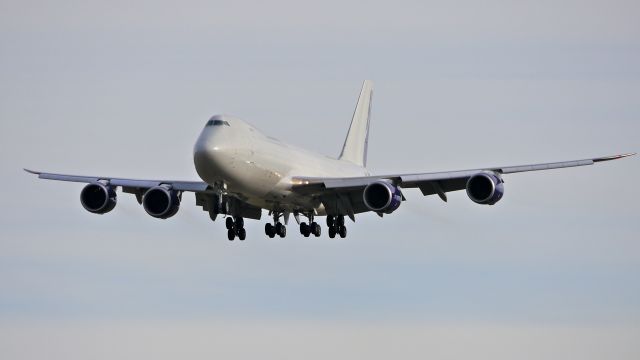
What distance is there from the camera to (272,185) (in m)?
70.6

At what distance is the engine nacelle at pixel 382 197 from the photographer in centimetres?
7138

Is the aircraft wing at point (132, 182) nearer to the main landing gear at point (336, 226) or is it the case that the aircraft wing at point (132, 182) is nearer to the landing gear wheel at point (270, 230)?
the landing gear wheel at point (270, 230)

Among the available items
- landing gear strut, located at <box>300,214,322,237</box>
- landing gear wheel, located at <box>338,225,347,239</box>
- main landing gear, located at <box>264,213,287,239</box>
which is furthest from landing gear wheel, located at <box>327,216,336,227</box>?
main landing gear, located at <box>264,213,287,239</box>

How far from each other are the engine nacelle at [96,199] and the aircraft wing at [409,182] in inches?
405

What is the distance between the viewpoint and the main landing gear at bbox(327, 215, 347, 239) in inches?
3068

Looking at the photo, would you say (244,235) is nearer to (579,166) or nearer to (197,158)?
(197,158)

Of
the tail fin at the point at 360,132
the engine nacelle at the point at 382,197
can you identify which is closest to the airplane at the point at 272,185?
the engine nacelle at the point at 382,197

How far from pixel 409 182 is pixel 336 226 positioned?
6836 mm

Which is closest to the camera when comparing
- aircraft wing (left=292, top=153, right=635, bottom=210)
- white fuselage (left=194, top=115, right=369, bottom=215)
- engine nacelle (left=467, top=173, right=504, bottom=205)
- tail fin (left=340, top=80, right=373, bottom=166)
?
white fuselage (left=194, top=115, right=369, bottom=215)

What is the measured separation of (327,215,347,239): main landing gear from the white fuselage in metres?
2.04

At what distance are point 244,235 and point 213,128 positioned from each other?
933 cm

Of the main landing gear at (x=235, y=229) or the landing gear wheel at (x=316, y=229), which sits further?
the landing gear wheel at (x=316, y=229)

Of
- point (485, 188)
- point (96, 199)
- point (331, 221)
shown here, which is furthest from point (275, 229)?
point (485, 188)

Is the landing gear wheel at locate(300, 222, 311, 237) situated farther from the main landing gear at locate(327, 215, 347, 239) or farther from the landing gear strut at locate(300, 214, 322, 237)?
the main landing gear at locate(327, 215, 347, 239)
